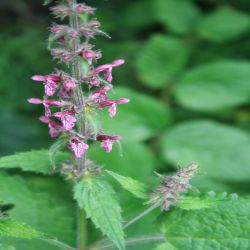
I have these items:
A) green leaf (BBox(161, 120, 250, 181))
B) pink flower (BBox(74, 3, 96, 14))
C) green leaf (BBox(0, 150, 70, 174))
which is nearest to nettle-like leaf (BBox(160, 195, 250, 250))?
green leaf (BBox(0, 150, 70, 174))

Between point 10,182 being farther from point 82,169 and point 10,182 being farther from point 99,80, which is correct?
point 99,80

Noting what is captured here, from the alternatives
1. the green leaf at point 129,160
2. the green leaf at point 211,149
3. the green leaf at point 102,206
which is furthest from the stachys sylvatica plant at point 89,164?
the green leaf at point 211,149

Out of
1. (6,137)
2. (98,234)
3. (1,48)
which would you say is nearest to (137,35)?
(1,48)

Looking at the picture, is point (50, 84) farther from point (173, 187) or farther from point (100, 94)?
point (173, 187)

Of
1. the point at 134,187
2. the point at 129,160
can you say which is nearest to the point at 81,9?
the point at 134,187

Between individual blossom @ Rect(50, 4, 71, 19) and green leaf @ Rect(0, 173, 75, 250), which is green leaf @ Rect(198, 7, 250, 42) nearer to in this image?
green leaf @ Rect(0, 173, 75, 250)

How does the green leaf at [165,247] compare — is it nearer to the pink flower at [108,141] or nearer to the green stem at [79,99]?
the green stem at [79,99]
